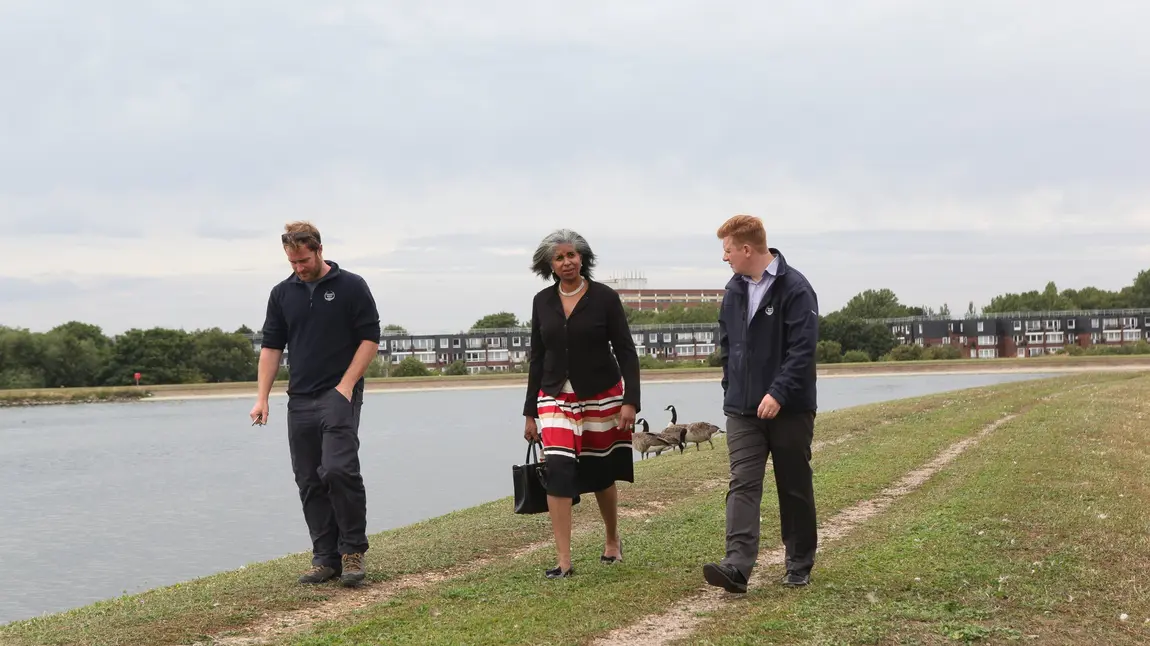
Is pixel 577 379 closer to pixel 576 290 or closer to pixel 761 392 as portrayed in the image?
pixel 576 290

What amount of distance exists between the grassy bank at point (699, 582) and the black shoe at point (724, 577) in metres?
0.14

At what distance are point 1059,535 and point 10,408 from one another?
104161 mm

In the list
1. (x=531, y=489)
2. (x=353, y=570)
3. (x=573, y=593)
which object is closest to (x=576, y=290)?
(x=531, y=489)

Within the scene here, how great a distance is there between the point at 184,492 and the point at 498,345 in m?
155

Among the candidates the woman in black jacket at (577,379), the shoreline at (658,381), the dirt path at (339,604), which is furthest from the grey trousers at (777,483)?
the shoreline at (658,381)

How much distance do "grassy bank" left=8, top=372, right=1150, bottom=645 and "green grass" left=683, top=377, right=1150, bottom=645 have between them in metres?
0.02

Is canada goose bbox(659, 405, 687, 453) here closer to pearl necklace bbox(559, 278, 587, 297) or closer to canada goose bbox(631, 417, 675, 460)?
canada goose bbox(631, 417, 675, 460)

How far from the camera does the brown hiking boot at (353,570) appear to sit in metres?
8.62

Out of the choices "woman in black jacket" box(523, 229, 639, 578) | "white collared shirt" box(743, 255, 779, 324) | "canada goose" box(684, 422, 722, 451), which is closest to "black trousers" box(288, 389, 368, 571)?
"woman in black jacket" box(523, 229, 639, 578)

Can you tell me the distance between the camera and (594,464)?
8406 mm

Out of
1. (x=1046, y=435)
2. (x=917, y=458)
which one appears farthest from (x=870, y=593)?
(x=1046, y=435)

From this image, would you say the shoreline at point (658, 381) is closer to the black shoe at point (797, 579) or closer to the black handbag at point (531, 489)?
the black handbag at point (531, 489)

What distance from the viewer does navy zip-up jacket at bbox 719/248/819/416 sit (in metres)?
7.30

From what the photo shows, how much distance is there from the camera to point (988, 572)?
772cm
